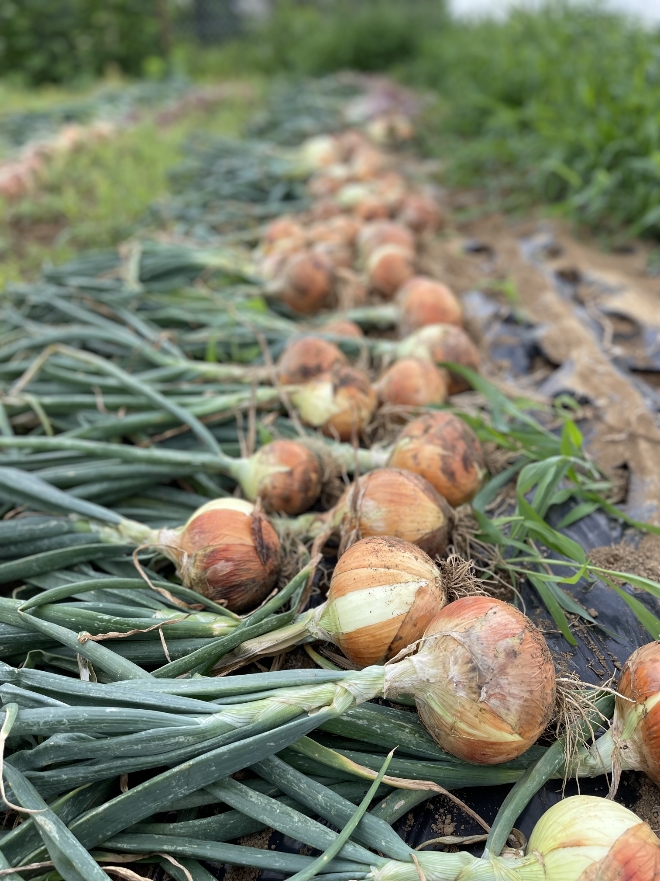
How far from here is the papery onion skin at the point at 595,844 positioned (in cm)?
85

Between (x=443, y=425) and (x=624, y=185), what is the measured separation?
245 centimetres

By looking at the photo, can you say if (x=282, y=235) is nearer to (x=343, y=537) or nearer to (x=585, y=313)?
(x=585, y=313)

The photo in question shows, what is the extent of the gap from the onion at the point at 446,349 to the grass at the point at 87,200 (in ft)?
6.57

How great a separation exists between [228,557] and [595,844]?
0.79 m

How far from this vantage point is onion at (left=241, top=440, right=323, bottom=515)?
1.59 metres

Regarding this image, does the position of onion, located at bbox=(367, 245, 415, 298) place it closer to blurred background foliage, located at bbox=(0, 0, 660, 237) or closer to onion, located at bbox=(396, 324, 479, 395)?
onion, located at bbox=(396, 324, 479, 395)

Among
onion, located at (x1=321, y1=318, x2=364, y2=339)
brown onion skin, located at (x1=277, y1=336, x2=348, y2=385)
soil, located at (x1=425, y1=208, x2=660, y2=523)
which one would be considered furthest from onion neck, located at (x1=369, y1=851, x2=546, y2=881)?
onion, located at (x1=321, y1=318, x2=364, y2=339)

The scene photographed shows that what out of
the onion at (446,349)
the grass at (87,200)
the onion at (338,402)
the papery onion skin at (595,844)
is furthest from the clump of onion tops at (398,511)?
the grass at (87,200)

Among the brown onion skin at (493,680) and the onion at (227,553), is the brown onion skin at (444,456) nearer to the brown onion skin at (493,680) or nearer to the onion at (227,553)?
the onion at (227,553)

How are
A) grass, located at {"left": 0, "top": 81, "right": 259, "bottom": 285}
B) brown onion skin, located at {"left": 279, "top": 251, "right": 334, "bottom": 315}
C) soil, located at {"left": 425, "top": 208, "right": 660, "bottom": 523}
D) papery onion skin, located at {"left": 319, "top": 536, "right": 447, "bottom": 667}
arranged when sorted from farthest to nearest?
grass, located at {"left": 0, "top": 81, "right": 259, "bottom": 285}, brown onion skin, located at {"left": 279, "top": 251, "right": 334, "bottom": 315}, soil, located at {"left": 425, "top": 208, "right": 660, "bottom": 523}, papery onion skin, located at {"left": 319, "top": 536, "right": 447, "bottom": 667}

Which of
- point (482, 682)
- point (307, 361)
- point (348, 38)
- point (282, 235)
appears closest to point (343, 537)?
point (482, 682)

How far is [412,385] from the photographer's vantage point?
1.91 m

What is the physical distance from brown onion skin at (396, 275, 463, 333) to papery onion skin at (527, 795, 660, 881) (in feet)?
5.53

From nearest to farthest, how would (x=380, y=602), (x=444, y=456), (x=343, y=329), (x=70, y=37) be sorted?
(x=380, y=602) → (x=444, y=456) → (x=343, y=329) → (x=70, y=37)
